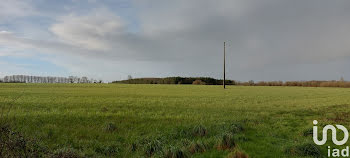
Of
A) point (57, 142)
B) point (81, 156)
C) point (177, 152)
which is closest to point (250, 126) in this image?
point (177, 152)

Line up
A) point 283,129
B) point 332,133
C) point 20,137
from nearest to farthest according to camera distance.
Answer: point 20,137 → point 332,133 → point 283,129

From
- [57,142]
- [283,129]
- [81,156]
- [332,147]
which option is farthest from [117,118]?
[332,147]

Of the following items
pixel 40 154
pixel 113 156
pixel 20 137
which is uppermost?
Answer: pixel 20 137

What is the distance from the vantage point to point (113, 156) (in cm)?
630

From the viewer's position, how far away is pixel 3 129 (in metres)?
4.92

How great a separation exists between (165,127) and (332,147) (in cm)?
639

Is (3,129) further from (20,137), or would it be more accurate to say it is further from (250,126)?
(250,126)

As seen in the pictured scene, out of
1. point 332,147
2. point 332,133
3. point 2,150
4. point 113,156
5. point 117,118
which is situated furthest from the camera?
point 117,118

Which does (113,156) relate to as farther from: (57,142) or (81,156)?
(57,142)

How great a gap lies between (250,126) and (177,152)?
5563mm

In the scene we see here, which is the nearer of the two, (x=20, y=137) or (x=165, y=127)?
(x=20, y=137)

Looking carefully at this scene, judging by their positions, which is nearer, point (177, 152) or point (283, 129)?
point (177, 152)

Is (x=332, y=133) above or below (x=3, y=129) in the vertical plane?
below

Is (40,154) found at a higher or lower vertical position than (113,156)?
higher
